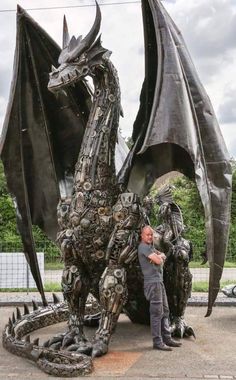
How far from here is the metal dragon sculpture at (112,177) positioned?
212 inches

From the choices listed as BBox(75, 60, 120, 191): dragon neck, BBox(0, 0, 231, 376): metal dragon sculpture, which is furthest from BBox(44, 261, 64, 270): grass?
BBox(75, 60, 120, 191): dragon neck

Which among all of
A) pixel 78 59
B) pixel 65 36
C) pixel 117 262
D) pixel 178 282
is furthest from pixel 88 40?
pixel 178 282

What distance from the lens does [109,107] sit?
598 cm

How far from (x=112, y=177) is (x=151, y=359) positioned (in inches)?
69.7

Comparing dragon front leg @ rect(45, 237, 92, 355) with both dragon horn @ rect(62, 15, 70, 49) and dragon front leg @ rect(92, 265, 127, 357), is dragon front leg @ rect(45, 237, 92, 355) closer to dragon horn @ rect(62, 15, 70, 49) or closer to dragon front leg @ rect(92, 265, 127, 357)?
dragon front leg @ rect(92, 265, 127, 357)

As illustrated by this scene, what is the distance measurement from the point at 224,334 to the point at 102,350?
6.09ft

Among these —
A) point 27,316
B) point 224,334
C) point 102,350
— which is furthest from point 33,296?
point 102,350

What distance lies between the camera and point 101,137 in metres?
5.89

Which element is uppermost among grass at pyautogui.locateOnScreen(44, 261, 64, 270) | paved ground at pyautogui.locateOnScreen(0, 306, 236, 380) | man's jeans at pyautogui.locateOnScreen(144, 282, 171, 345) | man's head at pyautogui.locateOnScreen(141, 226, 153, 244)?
man's head at pyautogui.locateOnScreen(141, 226, 153, 244)

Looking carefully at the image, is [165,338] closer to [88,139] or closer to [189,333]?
[189,333]

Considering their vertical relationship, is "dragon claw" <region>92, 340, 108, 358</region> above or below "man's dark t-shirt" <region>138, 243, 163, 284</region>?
below

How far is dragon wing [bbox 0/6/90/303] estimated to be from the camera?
664cm

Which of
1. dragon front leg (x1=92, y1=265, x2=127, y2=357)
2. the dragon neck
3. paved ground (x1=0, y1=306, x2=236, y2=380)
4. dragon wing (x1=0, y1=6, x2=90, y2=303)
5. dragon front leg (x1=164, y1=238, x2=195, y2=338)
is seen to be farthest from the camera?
dragon wing (x1=0, y1=6, x2=90, y2=303)

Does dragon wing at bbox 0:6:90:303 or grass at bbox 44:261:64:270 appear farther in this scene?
grass at bbox 44:261:64:270
